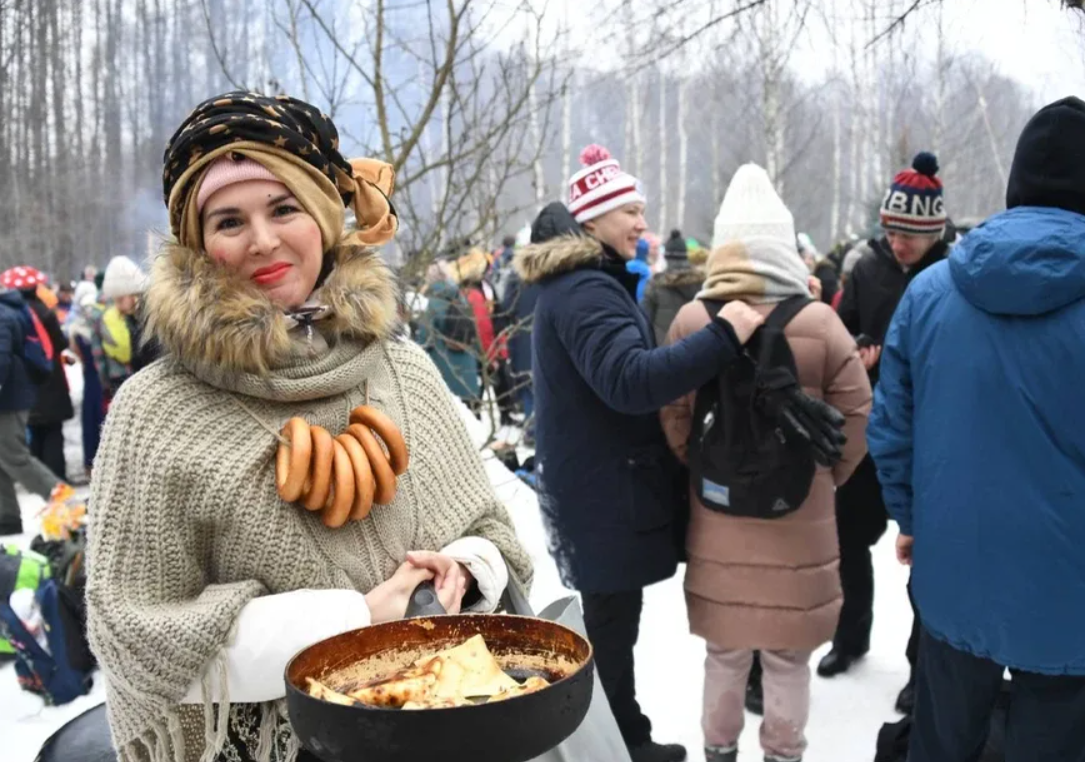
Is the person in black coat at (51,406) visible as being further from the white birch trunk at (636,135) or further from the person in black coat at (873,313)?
the white birch trunk at (636,135)

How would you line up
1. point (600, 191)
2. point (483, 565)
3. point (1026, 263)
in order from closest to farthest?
1. point (483, 565)
2. point (1026, 263)
3. point (600, 191)

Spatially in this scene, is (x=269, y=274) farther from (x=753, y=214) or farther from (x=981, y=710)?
(x=981, y=710)

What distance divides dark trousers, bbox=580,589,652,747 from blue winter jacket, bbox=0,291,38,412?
5.71m

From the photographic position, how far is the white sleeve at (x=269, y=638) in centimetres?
165

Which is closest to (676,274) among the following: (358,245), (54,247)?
(358,245)

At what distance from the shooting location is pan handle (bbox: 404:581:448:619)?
70.0 inches

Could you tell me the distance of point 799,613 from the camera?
3.30 m

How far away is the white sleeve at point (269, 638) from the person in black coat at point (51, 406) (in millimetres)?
7508

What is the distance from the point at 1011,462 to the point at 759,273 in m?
1.04

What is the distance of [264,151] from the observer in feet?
5.79

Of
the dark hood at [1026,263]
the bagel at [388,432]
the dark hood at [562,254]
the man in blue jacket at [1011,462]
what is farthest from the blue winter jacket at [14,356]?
the dark hood at [1026,263]

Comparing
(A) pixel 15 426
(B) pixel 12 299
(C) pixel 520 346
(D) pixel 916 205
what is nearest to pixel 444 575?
(D) pixel 916 205

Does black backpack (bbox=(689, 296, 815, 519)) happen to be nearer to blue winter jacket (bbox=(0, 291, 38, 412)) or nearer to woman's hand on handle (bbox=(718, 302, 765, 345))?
woman's hand on handle (bbox=(718, 302, 765, 345))

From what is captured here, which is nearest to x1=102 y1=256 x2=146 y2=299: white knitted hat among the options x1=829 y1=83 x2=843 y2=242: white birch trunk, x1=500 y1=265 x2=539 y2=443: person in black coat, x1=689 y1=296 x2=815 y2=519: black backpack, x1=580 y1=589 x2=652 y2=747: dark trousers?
x1=500 y1=265 x2=539 y2=443: person in black coat
